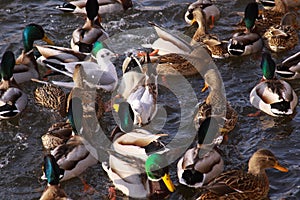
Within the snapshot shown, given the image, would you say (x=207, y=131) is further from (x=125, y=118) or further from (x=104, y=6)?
(x=104, y=6)

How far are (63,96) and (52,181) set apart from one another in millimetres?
2130

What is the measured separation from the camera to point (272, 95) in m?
8.57

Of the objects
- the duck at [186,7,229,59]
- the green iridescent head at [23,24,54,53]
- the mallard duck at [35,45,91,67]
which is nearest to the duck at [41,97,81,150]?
the mallard duck at [35,45,91,67]

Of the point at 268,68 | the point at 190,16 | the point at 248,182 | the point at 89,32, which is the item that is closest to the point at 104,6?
the point at 89,32

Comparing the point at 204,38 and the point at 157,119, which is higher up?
the point at 204,38

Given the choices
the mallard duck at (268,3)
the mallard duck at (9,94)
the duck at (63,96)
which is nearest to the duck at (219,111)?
the duck at (63,96)

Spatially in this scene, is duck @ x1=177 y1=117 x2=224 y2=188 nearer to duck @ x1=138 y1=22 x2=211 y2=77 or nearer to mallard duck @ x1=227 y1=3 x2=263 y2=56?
duck @ x1=138 y1=22 x2=211 y2=77

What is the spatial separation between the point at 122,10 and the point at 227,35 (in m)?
1.98

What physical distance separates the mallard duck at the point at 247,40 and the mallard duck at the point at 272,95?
1.03 m

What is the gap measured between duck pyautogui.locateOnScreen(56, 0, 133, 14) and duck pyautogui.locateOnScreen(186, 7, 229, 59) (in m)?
1.25

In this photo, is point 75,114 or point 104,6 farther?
point 104,6

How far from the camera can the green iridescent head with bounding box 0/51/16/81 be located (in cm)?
910

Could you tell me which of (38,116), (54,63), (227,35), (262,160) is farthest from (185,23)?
(262,160)

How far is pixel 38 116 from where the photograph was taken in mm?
8883
